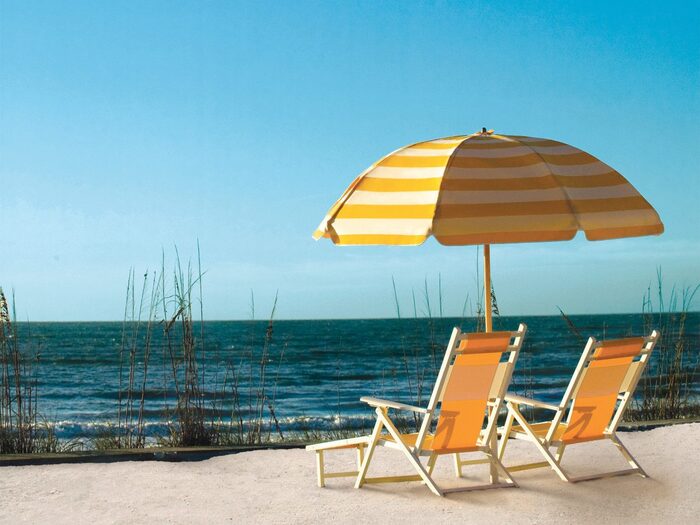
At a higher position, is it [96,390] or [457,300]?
[457,300]

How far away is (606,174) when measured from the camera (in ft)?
14.8

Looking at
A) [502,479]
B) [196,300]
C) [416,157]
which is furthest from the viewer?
[196,300]

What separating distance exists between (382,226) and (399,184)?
0.28 metres

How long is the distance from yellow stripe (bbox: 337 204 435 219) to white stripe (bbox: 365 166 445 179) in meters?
0.20

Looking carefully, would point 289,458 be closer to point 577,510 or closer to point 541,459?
point 541,459

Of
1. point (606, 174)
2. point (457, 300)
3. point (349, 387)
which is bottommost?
point (349, 387)

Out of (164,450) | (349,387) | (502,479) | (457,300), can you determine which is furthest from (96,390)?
(502,479)

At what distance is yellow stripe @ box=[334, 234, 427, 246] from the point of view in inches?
154

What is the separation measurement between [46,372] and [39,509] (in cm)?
2147

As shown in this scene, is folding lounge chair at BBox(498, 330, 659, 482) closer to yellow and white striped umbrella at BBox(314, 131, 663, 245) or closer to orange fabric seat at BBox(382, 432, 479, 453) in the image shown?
orange fabric seat at BBox(382, 432, 479, 453)

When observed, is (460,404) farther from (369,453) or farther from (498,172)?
(498,172)

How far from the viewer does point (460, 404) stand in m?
4.14

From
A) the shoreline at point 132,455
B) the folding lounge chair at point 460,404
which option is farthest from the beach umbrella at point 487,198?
the shoreline at point 132,455

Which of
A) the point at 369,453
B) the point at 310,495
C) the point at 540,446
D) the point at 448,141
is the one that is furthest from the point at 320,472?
the point at 448,141
